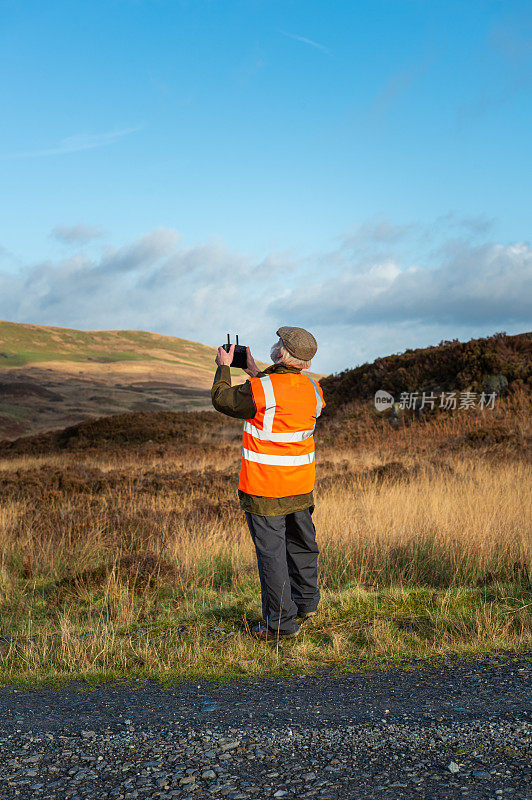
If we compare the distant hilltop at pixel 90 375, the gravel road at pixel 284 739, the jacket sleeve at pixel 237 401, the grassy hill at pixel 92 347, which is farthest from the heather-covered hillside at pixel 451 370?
the grassy hill at pixel 92 347

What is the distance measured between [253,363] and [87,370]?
74.2 metres

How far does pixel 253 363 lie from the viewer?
525cm

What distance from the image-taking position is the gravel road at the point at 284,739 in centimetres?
256

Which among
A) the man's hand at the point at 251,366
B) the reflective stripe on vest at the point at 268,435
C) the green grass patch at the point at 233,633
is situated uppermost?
the man's hand at the point at 251,366

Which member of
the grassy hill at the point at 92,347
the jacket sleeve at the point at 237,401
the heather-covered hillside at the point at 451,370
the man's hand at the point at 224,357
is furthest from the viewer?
the grassy hill at the point at 92,347

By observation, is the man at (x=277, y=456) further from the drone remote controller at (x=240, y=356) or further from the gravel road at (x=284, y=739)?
the gravel road at (x=284, y=739)

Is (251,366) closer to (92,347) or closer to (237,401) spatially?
(237,401)

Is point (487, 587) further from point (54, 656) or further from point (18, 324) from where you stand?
point (18, 324)

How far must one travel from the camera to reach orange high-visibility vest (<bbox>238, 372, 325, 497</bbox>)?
473 cm

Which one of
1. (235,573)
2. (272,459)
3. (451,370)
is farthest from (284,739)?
Result: (451,370)

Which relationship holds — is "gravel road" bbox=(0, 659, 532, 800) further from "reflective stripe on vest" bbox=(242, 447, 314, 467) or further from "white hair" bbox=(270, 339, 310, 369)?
"white hair" bbox=(270, 339, 310, 369)

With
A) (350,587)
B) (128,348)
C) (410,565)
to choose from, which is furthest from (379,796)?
(128,348)

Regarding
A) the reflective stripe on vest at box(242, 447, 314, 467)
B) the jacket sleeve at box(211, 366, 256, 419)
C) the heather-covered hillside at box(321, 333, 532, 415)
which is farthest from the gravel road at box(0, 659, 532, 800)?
the heather-covered hillside at box(321, 333, 532, 415)

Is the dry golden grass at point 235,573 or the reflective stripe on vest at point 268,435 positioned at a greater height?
the reflective stripe on vest at point 268,435
